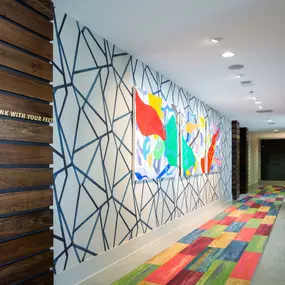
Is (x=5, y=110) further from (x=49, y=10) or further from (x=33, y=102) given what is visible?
(x=49, y=10)

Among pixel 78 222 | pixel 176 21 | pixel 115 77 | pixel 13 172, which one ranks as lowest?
pixel 78 222

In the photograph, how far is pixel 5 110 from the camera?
2.25 m

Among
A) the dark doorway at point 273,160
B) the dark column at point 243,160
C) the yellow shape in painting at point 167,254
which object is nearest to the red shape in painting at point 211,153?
the yellow shape in painting at point 167,254

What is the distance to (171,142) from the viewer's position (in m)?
5.74

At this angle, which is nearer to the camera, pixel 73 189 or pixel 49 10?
pixel 49 10

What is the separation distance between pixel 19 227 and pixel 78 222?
3.52 ft

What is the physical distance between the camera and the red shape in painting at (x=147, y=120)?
15.2 ft

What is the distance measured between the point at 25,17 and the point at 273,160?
1918cm

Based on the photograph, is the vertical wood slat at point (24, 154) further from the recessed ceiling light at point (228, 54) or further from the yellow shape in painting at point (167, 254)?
the recessed ceiling light at point (228, 54)

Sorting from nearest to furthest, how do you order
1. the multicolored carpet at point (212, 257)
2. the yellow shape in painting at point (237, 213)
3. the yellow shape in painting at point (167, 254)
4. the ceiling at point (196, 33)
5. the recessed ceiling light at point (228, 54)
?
1. the ceiling at point (196, 33)
2. the multicolored carpet at point (212, 257)
3. the yellow shape in painting at point (167, 254)
4. the recessed ceiling light at point (228, 54)
5. the yellow shape in painting at point (237, 213)

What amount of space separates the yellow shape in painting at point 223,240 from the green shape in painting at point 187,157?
4.79 ft

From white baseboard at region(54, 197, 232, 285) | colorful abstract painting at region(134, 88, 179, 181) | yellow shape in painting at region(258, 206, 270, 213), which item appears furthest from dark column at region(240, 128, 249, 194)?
colorful abstract painting at region(134, 88, 179, 181)

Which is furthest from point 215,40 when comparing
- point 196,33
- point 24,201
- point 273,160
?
point 273,160

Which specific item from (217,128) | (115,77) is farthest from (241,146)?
(115,77)
